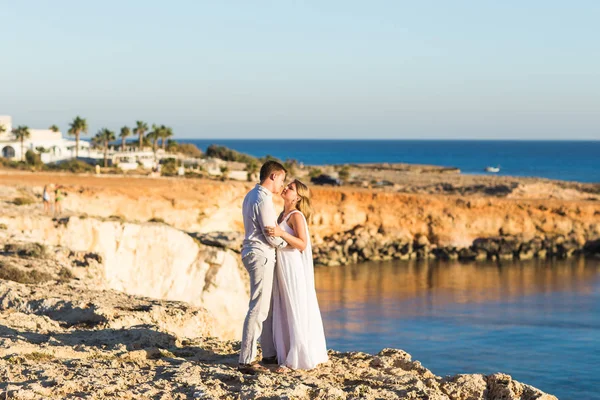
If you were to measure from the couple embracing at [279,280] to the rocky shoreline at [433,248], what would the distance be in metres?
38.0

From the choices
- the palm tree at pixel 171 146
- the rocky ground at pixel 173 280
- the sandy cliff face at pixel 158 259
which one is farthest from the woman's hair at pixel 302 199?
the palm tree at pixel 171 146

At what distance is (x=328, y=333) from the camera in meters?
27.6

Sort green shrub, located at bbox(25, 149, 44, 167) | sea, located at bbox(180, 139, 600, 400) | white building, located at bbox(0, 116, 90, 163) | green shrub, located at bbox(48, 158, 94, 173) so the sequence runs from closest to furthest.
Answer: sea, located at bbox(180, 139, 600, 400), green shrub, located at bbox(48, 158, 94, 173), green shrub, located at bbox(25, 149, 44, 167), white building, located at bbox(0, 116, 90, 163)

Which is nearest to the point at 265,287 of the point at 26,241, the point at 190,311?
the point at 190,311

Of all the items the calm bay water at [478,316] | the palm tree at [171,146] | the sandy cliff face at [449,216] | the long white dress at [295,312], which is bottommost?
the calm bay water at [478,316]

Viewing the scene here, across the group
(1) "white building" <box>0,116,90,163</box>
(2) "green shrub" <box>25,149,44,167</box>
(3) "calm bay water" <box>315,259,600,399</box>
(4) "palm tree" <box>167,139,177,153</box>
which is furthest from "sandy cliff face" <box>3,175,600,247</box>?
(4) "palm tree" <box>167,139,177,153</box>

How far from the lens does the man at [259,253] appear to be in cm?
780

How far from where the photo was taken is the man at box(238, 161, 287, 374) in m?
7.80

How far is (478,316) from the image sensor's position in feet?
104

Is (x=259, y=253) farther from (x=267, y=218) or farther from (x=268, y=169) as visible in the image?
(x=268, y=169)

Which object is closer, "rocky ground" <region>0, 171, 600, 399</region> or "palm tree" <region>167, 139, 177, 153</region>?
"rocky ground" <region>0, 171, 600, 399</region>

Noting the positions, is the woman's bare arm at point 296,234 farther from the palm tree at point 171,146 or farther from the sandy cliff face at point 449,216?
the palm tree at point 171,146

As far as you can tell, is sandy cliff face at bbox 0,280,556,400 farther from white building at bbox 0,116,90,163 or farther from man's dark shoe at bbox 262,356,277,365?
white building at bbox 0,116,90,163

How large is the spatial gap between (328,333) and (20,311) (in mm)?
18041
